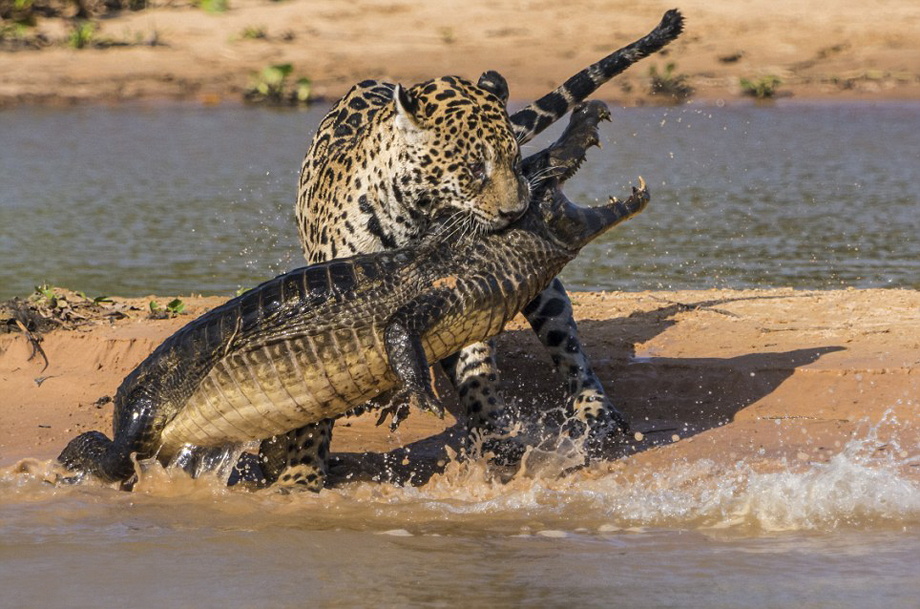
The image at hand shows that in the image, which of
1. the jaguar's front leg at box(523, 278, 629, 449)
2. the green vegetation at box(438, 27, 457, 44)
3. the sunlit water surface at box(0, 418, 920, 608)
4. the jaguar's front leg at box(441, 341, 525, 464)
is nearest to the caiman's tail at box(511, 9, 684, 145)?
the jaguar's front leg at box(523, 278, 629, 449)

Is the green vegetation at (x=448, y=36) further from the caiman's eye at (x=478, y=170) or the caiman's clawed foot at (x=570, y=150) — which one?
the caiman's eye at (x=478, y=170)

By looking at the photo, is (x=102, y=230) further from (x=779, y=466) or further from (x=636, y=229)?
(x=779, y=466)

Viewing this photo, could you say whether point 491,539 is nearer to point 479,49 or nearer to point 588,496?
point 588,496

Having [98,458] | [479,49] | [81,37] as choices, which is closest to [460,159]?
[98,458]

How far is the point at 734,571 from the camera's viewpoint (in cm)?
482

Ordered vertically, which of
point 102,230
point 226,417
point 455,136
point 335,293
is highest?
point 455,136

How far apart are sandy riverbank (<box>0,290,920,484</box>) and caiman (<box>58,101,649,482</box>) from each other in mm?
987

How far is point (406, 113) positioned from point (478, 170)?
16.1 inches

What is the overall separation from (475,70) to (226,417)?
15.9m

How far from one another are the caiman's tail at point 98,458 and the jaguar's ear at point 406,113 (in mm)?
1773

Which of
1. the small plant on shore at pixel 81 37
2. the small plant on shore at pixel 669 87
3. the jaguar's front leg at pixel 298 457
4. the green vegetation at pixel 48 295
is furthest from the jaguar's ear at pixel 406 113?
the small plant on shore at pixel 81 37

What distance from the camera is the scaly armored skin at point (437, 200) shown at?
5.93 metres

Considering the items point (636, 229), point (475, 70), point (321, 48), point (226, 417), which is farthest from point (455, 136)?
point (321, 48)

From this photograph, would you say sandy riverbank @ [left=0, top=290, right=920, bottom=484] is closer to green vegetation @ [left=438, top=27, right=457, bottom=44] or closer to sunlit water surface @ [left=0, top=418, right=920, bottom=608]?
sunlit water surface @ [left=0, top=418, right=920, bottom=608]
